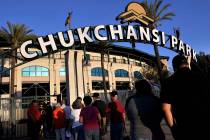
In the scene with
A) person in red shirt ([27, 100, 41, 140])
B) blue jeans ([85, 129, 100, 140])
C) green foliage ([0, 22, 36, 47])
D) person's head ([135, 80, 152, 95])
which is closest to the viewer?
person's head ([135, 80, 152, 95])

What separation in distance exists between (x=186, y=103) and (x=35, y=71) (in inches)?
2066

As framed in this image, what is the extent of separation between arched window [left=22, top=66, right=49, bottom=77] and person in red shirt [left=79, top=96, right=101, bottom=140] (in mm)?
47099

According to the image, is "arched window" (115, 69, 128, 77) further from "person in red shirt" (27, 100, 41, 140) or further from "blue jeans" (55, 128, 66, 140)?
"blue jeans" (55, 128, 66, 140)

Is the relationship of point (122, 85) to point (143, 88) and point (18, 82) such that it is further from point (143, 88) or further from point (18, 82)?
point (143, 88)

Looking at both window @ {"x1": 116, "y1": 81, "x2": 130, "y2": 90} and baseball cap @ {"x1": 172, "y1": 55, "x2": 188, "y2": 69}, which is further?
window @ {"x1": 116, "y1": 81, "x2": 130, "y2": 90}

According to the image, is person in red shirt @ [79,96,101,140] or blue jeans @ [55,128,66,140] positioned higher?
person in red shirt @ [79,96,101,140]

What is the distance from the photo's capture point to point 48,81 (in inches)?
2207

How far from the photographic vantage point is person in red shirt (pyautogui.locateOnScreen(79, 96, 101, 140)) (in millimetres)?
8906

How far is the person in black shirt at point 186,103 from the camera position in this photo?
4.08 metres

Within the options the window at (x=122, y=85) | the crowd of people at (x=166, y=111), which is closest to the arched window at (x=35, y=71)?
the window at (x=122, y=85)

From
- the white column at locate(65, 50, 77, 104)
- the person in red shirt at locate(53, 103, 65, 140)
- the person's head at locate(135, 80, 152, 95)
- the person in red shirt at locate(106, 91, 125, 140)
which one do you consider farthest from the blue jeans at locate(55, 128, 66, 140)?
the white column at locate(65, 50, 77, 104)

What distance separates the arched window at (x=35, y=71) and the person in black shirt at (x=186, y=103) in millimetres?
51872

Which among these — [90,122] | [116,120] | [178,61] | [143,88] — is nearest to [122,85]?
[116,120]

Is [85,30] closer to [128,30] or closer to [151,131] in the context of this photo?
[128,30]
